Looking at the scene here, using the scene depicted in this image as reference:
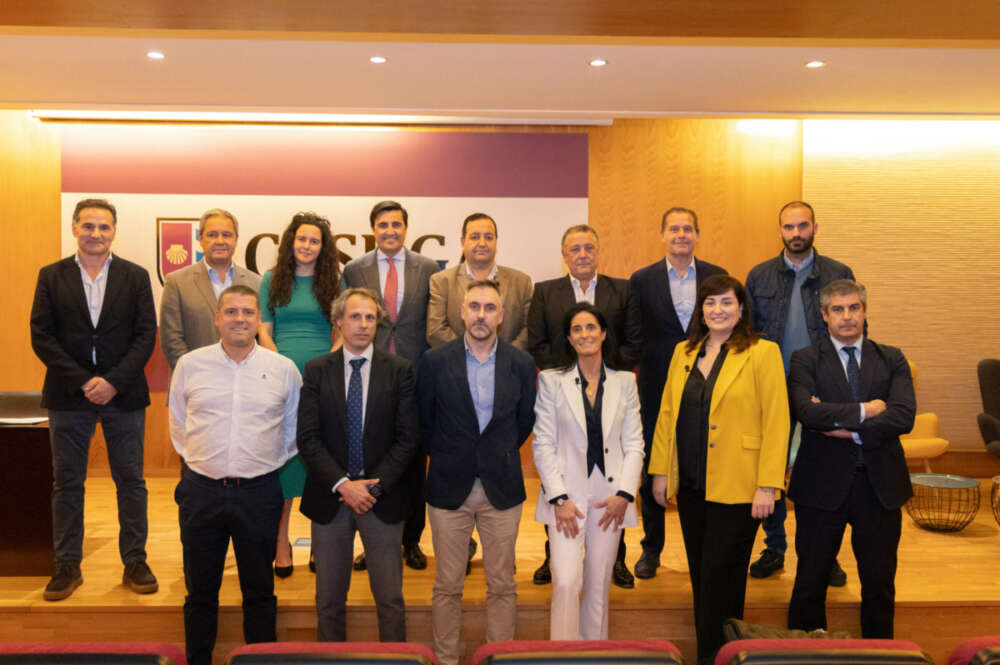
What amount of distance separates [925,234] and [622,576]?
168 inches

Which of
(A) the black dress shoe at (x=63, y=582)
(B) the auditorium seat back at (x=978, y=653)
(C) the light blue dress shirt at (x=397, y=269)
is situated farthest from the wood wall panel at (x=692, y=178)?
(B) the auditorium seat back at (x=978, y=653)

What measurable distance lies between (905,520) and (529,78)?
152 inches

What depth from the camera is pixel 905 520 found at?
17.6 feet

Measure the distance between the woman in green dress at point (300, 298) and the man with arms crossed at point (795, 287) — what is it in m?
2.14

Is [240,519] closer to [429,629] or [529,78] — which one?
[429,629]

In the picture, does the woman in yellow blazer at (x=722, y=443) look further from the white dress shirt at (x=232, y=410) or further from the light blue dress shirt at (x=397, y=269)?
the white dress shirt at (x=232, y=410)

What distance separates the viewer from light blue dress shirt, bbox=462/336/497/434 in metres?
3.29

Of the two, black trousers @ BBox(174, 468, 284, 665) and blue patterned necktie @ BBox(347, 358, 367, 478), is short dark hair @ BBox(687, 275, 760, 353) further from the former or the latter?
black trousers @ BBox(174, 468, 284, 665)

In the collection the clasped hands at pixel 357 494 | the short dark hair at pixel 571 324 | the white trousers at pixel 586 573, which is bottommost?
the white trousers at pixel 586 573

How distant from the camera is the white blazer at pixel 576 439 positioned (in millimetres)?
3270

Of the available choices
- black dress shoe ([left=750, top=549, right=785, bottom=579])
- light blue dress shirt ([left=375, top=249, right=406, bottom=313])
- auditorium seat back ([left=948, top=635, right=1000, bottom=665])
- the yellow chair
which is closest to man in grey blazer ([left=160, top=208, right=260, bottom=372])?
light blue dress shirt ([left=375, top=249, right=406, bottom=313])

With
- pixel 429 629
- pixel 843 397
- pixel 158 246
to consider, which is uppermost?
pixel 158 246

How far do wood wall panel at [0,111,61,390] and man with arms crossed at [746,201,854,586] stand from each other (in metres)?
5.40

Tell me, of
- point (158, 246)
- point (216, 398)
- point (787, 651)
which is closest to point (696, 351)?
point (787, 651)
